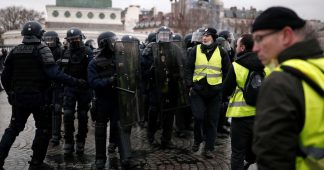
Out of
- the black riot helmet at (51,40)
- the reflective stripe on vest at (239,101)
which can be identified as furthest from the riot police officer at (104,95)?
the black riot helmet at (51,40)

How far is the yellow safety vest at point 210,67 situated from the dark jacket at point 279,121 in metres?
4.77

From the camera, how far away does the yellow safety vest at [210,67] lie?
22.3 ft

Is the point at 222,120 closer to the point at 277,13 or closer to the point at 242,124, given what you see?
the point at 242,124

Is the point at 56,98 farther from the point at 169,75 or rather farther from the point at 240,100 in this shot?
the point at 240,100

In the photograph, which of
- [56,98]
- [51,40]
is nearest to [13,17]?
[51,40]

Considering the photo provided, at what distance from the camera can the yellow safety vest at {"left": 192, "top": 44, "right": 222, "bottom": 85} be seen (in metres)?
6.81

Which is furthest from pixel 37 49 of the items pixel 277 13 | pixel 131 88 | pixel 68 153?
pixel 277 13

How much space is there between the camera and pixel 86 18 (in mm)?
38938

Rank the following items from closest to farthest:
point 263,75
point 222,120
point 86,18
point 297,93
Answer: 1. point 297,93
2. point 263,75
3. point 222,120
4. point 86,18

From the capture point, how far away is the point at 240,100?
4.80 m

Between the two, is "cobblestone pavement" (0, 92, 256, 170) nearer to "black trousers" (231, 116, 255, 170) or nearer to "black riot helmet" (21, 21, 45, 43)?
"black trousers" (231, 116, 255, 170)

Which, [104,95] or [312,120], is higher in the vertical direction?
[312,120]

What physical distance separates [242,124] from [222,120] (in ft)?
14.6

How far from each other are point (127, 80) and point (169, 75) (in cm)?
123
